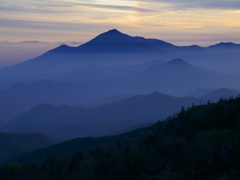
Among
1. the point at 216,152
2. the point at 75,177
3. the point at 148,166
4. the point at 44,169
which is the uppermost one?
the point at 216,152

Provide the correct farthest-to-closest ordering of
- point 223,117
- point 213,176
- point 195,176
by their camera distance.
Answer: point 223,117, point 195,176, point 213,176

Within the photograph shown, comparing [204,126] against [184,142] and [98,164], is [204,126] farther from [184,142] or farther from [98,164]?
[98,164]

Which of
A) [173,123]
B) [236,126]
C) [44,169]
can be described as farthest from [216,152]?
[44,169]

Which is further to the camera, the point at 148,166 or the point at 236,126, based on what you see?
the point at 236,126

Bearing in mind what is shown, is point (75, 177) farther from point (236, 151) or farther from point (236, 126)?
point (236, 126)

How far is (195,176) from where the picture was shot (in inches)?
1896

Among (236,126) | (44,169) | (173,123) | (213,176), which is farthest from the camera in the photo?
(173,123)

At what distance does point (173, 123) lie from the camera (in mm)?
93125

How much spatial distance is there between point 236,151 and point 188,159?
7.22 m

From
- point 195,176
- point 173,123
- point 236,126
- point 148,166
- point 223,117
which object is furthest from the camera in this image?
point 173,123

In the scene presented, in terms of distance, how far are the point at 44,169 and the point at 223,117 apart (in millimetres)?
48634

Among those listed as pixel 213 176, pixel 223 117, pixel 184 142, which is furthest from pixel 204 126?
pixel 213 176

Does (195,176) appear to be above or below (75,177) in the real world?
above

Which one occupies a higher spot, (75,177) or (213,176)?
(213,176)
